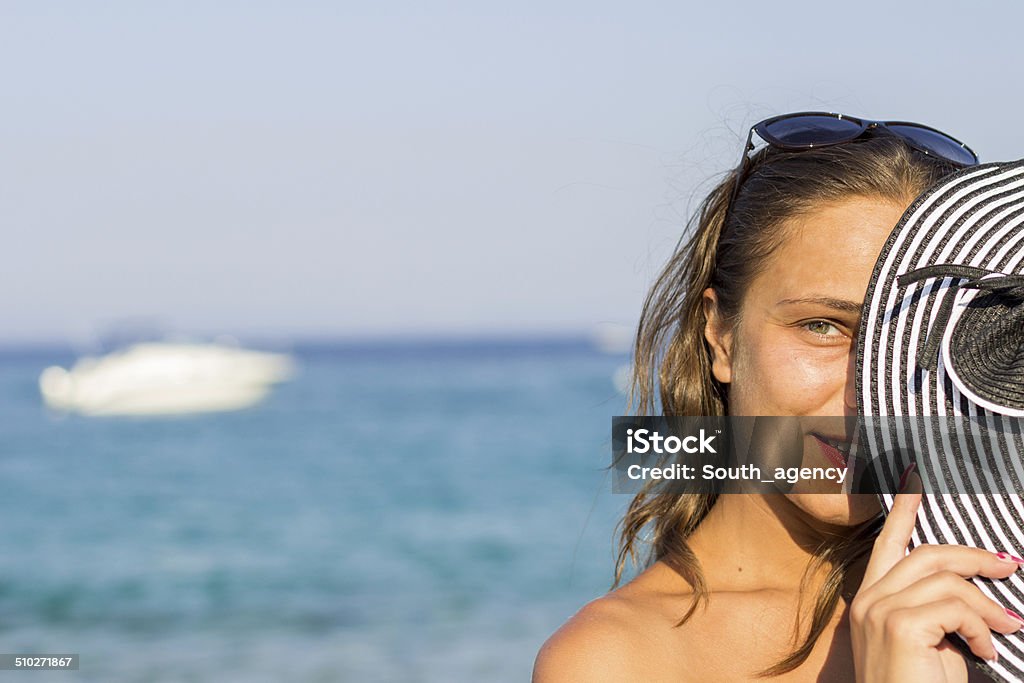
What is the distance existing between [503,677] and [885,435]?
6.94 meters

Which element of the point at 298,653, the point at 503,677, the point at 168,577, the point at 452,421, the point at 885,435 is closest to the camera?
the point at 885,435

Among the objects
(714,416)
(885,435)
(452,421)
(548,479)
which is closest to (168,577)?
(548,479)

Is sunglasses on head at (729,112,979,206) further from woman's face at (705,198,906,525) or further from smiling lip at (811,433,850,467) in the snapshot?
smiling lip at (811,433,850,467)

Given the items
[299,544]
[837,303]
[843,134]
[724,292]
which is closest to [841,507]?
[837,303]

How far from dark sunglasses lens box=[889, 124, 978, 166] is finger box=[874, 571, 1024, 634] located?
1.21 meters

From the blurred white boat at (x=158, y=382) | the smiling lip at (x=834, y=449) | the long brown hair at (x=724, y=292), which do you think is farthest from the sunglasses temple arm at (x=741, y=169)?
the blurred white boat at (x=158, y=382)

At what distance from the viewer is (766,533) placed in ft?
9.26

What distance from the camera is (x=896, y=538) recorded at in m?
1.98

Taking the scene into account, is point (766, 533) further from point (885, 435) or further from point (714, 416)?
point (885, 435)

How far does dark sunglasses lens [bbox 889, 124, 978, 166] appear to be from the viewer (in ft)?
9.04

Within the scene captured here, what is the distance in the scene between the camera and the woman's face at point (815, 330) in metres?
2.41

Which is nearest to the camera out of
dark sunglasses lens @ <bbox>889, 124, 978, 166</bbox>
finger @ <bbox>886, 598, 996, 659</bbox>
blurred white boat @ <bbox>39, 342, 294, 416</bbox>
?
finger @ <bbox>886, 598, 996, 659</bbox>

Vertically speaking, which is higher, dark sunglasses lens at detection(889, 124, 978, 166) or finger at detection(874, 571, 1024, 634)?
dark sunglasses lens at detection(889, 124, 978, 166)

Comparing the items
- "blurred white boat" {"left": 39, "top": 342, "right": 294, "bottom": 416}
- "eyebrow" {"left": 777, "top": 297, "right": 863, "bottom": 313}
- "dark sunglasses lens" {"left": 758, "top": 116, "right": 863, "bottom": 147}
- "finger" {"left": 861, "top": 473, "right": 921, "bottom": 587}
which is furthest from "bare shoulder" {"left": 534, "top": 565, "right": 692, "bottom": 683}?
"blurred white boat" {"left": 39, "top": 342, "right": 294, "bottom": 416}
